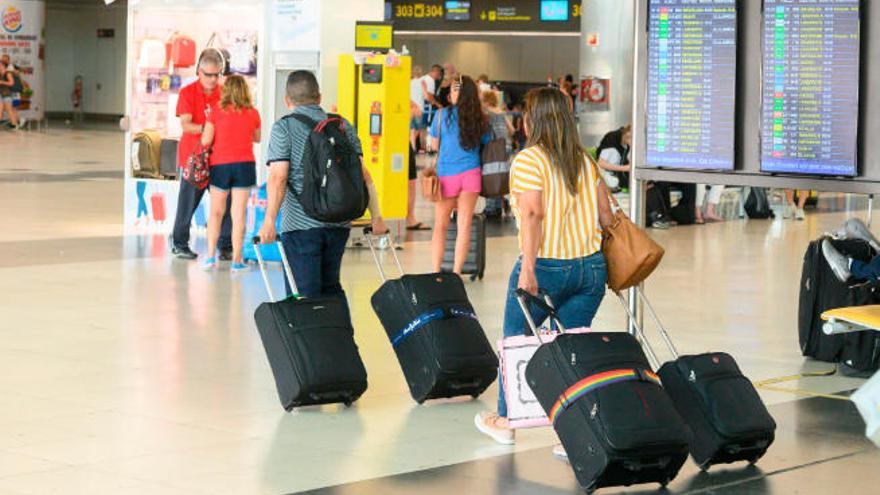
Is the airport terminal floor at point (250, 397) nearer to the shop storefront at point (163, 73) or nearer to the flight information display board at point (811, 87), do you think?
the flight information display board at point (811, 87)

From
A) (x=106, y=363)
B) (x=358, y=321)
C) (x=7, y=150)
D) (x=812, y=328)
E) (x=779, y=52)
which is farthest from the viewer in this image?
(x=7, y=150)

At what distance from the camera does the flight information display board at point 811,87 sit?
7.52 meters

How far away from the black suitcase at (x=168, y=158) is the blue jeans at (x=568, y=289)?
10002mm

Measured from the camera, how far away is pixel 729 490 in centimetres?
617

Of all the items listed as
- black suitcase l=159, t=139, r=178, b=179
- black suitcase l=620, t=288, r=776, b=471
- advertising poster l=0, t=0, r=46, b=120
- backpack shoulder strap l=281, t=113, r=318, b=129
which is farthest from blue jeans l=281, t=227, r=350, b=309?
advertising poster l=0, t=0, r=46, b=120

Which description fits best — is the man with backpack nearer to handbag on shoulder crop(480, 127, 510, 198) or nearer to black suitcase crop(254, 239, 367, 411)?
black suitcase crop(254, 239, 367, 411)

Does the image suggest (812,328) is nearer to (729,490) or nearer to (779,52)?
(779,52)

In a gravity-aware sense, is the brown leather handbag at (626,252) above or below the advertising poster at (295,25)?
below

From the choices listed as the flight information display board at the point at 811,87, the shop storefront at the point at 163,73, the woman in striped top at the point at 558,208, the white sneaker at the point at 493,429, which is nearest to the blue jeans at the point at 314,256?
the white sneaker at the point at 493,429

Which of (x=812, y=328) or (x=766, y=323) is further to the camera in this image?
→ (x=766, y=323)

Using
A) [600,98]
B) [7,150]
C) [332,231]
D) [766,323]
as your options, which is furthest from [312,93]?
[7,150]

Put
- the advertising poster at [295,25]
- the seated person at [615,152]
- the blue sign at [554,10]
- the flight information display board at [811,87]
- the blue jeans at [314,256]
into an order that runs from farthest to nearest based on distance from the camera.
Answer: the blue sign at [554,10]
the seated person at [615,152]
the advertising poster at [295,25]
the blue jeans at [314,256]
the flight information display board at [811,87]

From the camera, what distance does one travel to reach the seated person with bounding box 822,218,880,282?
8648mm

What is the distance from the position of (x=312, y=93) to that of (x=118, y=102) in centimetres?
4137
